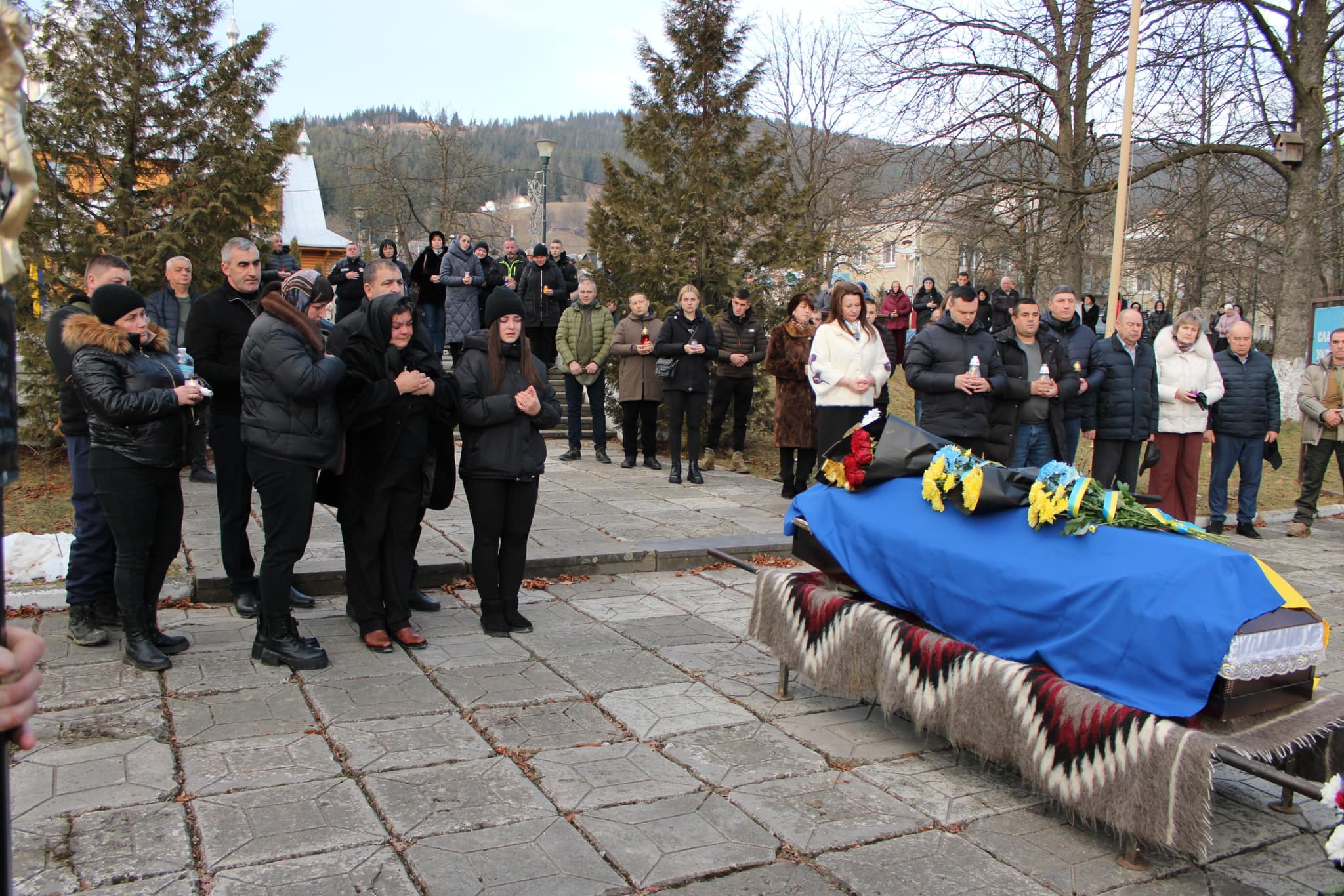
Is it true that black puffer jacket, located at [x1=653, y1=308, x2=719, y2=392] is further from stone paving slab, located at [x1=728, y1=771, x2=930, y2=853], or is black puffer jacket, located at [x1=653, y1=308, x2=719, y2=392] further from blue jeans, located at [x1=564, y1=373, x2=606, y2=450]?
stone paving slab, located at [x1=728, y1=771, x2=930, y2=853]

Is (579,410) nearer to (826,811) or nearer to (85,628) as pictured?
(85,628)

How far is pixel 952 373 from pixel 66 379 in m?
5.62

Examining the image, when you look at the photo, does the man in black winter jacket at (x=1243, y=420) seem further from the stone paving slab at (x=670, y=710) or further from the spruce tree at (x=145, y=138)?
the spruce tree at (x=145, y=138)

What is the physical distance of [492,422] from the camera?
18.5 ft

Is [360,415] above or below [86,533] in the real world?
above

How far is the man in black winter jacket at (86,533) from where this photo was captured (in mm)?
5242

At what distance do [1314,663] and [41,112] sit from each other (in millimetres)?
11650

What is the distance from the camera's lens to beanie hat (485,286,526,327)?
575cm

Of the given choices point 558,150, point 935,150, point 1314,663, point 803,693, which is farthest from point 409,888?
point 558,150

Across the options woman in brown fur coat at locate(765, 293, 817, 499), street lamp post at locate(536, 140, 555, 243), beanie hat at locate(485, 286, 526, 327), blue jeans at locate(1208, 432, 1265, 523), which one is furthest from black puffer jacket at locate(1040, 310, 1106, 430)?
street lamp post at locate(536, 140, 555, 243)

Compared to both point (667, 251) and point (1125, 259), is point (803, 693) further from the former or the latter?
point (1125, 259)

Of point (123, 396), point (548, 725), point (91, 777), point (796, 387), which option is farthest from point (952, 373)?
point (91, 777)

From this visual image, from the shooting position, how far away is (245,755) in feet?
13.3

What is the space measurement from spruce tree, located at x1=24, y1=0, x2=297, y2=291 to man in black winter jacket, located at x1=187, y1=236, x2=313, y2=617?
5.46m
